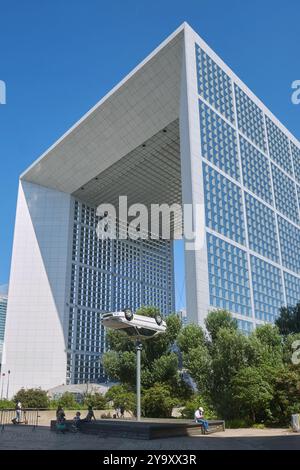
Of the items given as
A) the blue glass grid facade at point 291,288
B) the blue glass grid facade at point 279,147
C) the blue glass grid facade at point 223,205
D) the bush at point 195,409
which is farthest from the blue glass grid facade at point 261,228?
the bush at point 195,409

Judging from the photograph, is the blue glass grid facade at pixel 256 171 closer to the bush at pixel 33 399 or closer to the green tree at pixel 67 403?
the green tree at pixel 67 403

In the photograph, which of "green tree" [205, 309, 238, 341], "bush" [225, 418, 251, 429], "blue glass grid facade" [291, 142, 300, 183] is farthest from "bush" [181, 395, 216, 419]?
"blue glass grid facade" [291, 142, 300, 183]

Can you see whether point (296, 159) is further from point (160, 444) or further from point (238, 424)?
point (160, 444)

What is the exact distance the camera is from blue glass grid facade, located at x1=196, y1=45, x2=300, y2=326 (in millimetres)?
45938

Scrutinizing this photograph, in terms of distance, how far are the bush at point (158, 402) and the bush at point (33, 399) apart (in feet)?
67.2

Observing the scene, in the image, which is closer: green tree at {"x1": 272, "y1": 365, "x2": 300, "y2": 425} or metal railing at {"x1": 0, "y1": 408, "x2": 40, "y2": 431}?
green tree at {"x1": 272, "y1": 365, "x2": 300, "y2": 425}

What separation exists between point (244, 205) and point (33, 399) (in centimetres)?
3208

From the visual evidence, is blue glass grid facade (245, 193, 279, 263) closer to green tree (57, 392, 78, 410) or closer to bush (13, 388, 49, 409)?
green tree (57, 392, 78, 410)

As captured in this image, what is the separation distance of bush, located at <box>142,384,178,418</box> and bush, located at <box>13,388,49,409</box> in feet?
67.2

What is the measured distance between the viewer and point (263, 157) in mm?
58656

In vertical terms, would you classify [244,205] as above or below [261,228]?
above

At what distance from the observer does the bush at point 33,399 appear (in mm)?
46188

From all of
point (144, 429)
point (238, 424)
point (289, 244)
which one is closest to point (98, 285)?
point (289, 244)

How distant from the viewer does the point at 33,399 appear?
46.9m
